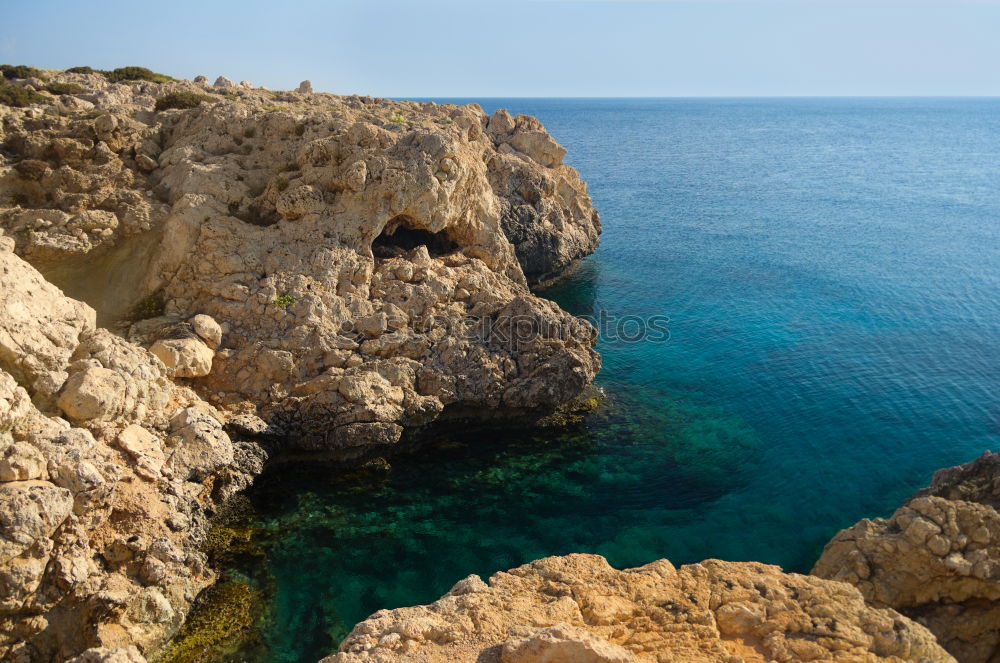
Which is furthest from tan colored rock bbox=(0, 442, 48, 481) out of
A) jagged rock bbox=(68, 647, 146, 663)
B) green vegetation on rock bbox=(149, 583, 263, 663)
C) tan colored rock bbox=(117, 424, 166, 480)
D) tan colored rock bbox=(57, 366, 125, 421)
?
green vegetation on rock bbox=(149, 583, 263, 663)

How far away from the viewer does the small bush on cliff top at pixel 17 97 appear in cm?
3105

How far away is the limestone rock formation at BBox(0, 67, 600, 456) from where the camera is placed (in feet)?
81.0

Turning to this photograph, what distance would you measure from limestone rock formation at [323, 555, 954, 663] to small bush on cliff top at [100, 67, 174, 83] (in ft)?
148

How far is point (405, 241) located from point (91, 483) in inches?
680

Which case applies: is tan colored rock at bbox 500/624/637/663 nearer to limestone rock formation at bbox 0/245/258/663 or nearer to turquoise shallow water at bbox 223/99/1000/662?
turquoise shallow water at bbox 223/99/1000/662

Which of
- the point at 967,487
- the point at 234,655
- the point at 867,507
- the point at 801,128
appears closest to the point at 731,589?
the point at 967,487

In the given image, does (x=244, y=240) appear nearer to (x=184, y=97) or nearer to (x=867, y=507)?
(x=184, y=97)

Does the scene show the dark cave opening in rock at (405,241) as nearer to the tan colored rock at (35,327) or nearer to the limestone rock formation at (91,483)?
the limestone rock formation at (91,483)

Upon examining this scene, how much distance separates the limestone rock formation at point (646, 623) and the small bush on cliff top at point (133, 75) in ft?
148

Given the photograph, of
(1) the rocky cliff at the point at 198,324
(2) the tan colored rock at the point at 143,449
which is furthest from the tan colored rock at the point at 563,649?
(2) the tan colored rock at the point at 143,449

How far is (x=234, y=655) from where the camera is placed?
16.3 meters

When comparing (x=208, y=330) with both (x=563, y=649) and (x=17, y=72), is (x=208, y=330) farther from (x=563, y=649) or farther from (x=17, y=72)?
(x=17, y=72)

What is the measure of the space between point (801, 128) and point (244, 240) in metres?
174

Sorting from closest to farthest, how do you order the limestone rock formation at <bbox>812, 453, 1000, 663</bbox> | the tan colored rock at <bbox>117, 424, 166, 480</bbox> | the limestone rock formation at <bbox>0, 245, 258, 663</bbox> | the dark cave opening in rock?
the limestone rock formation at <bbox>0, 245, 258, 663</bbox>
the limestone rock formation at <bbox>812, 453, 1000, 663</bbox>
the tan colored rock at <bbox>117, 424, 166, 480</bbox>
the dark cave opening in rock
